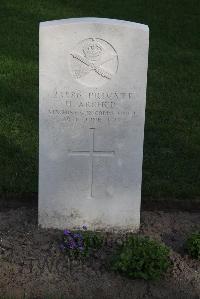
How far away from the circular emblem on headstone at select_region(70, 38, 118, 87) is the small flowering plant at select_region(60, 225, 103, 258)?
114 centimetres

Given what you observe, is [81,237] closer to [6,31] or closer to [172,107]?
→ [172,107]

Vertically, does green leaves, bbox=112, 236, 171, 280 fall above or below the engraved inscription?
below

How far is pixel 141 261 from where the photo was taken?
5.06 metres

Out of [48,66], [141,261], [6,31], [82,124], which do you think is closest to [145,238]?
[141,261]

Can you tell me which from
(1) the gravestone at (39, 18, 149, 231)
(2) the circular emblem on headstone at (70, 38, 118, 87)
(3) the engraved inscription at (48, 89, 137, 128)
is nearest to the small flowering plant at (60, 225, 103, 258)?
(1) the gravestone at (39, 18, 149, 231)

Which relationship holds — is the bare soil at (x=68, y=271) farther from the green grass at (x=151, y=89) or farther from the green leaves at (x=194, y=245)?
the green grass at (x=151, y=89)

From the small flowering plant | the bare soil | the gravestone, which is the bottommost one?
the bare soil

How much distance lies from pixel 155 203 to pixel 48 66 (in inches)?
72.5

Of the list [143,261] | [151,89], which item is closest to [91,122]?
[143,261]

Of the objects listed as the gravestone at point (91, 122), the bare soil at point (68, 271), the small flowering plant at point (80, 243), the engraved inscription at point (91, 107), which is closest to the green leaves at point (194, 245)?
the bare soil at point (68, 271)

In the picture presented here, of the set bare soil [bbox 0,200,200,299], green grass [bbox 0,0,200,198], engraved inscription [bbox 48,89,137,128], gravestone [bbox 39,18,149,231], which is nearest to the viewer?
bare soil [bbox 0,200,200,299]

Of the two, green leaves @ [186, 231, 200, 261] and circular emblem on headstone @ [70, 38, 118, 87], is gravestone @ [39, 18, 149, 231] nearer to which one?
circular emblem on headstone @ [70, 38, 118, 87]

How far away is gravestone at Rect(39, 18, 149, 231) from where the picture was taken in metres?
5.18

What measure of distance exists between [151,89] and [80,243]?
4269 mm
